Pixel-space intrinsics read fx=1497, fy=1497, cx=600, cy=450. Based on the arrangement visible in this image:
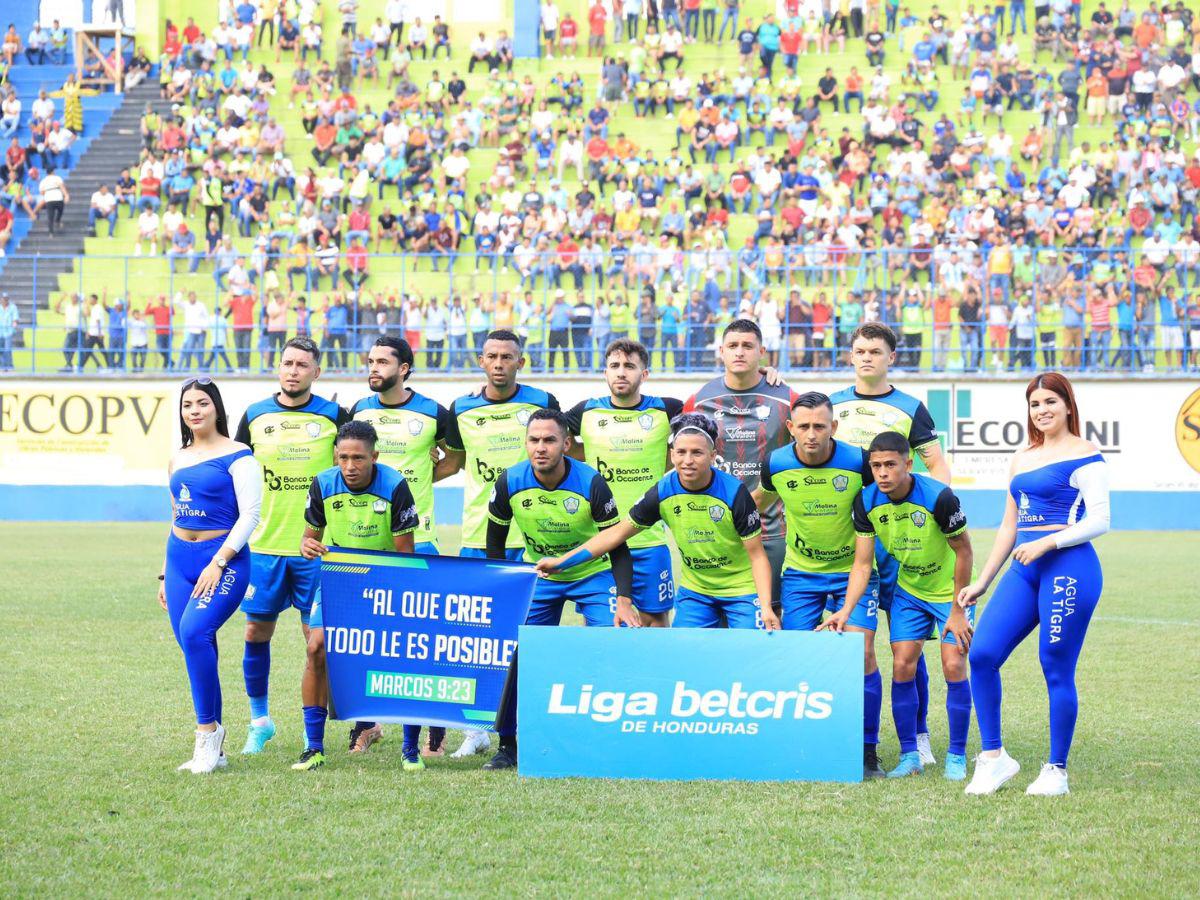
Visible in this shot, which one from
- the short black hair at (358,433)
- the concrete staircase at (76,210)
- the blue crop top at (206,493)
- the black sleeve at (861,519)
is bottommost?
the black sleeve at (861,519)

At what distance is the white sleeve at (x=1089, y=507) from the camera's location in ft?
21.9

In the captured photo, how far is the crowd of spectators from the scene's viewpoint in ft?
84.6

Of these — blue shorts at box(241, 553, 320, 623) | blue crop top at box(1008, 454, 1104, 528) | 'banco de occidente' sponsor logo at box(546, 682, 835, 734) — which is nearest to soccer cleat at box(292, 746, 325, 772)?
blue shorts at box(241, 553, 320, 623)

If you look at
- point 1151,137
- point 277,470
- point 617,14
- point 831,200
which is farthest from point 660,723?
point 617,14

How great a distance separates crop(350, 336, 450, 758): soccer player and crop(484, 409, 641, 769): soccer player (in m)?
0.72

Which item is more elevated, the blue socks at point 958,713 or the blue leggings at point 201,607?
the blue leggings at point 201,607

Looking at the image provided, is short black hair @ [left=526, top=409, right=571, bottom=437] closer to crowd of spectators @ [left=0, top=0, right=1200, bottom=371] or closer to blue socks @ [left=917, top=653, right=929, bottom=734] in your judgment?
blue socks @ [left=917, top=653, right=929, bottom=734]

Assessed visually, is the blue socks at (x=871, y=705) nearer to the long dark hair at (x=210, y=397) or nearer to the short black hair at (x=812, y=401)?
the short black hair at (x=812, y=401)

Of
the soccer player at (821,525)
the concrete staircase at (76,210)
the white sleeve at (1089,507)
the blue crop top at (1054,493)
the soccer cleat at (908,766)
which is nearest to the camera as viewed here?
the white sleeve at (1089,507)

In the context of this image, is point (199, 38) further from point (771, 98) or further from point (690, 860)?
point (690, 860)

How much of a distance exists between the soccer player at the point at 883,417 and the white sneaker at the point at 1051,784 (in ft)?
3.24

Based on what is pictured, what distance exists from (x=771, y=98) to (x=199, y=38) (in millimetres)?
14487

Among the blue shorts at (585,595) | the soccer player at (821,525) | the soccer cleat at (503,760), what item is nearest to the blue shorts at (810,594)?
the soccer player at (821,525)

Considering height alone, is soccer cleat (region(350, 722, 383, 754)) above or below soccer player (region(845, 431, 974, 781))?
below
